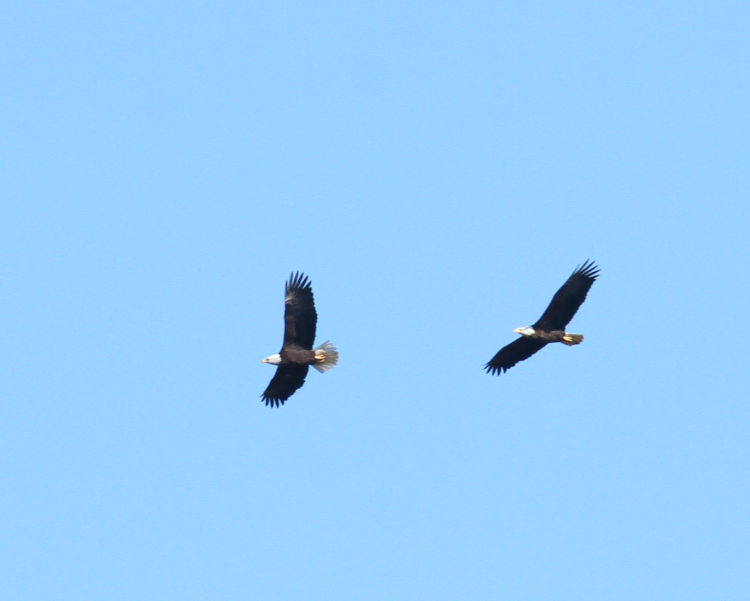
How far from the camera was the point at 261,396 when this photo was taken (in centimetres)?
3506

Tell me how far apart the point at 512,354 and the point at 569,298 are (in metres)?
2.64

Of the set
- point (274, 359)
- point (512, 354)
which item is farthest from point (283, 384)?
point (512, 354)

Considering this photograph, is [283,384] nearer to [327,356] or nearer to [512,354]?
[327,356]

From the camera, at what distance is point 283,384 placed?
115ft

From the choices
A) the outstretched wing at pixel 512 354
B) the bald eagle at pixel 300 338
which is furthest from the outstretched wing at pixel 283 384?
the outstretched wing at pixel 512 354

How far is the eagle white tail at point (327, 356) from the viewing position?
3422 cm

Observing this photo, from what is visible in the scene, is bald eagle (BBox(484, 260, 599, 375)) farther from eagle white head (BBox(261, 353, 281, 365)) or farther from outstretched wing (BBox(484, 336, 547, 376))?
eagle white head (BBox(261, 353, 281, 365))

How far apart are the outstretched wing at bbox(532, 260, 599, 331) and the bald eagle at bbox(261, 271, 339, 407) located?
4620 mm

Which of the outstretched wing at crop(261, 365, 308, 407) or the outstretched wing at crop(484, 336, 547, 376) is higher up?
the outstretched wing at crop(484, 336, 547, 376)

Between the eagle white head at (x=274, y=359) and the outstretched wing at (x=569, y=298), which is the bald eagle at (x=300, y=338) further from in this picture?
the outstretched wing at (x=569, y=298)

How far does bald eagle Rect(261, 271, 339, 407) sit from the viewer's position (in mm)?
33750

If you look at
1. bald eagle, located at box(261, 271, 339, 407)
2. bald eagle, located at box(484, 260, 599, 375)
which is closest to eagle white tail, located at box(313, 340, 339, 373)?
bald eagle, located at box(261, 271, 339, 407)

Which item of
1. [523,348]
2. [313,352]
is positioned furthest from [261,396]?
[523,348]

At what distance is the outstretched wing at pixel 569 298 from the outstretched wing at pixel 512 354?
1264 millimetres
